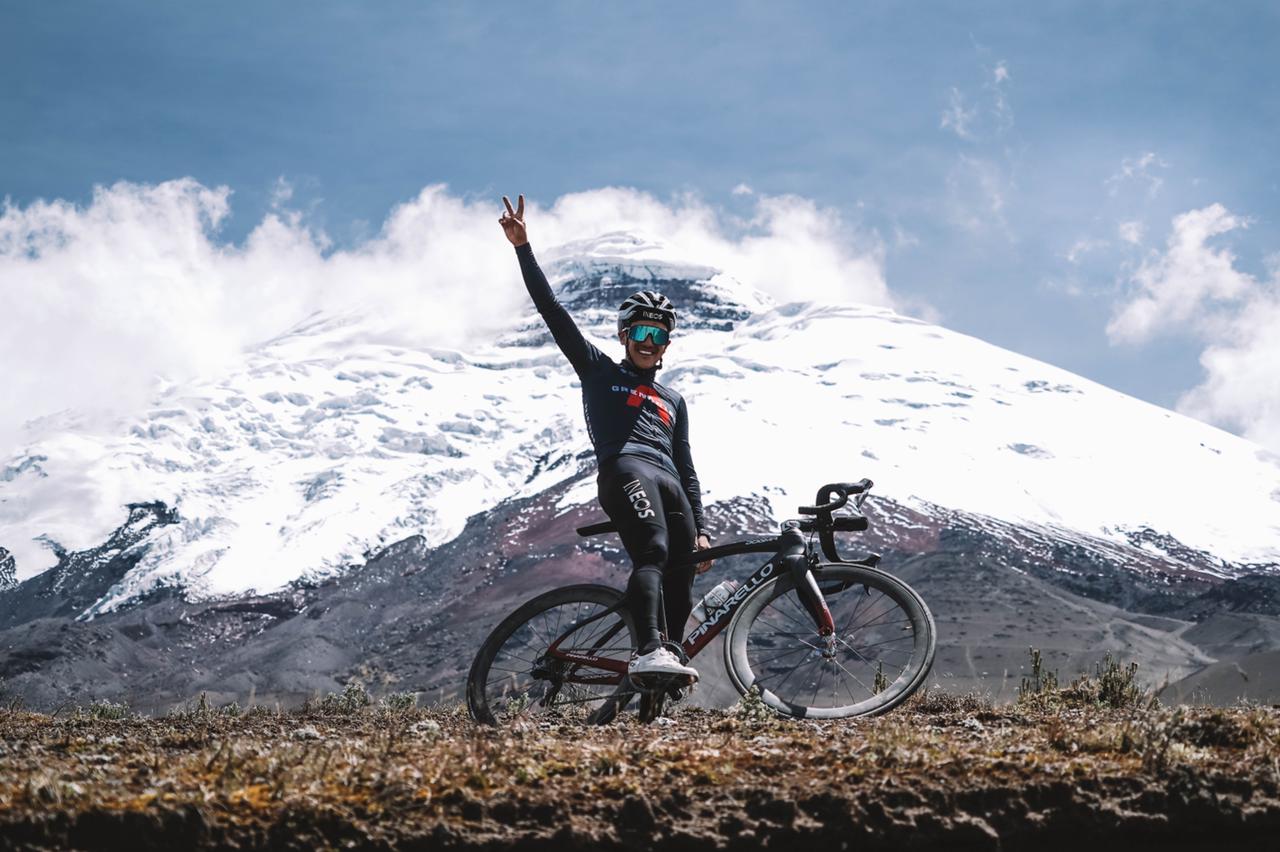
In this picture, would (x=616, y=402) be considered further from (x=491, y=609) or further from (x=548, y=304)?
(x=491, y=609)

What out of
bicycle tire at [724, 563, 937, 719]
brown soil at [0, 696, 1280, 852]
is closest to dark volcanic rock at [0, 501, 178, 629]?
bicycle tire at [724, 563, 937, 719]

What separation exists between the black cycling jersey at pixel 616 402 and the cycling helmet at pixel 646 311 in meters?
0.25

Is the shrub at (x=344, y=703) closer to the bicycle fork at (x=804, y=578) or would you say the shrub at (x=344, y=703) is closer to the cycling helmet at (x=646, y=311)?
the cycling helmet at (x=646, y=311)

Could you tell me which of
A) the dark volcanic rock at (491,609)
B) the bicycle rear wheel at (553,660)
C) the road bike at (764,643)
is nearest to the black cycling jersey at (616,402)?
the road bike at (764,643)

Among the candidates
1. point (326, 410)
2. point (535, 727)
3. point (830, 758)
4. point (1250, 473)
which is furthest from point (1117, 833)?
point (326, 410)

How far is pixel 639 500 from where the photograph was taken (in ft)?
16.8

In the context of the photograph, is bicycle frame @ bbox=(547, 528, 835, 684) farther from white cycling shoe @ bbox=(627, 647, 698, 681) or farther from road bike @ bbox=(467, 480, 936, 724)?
white cycling shoe @ bbox=(627, 647, 698, 681)

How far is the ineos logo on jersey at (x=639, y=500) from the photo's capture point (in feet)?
16.8

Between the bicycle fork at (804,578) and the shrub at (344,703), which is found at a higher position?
the bicycle fork at (804,578)

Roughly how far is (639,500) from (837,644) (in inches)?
48.1

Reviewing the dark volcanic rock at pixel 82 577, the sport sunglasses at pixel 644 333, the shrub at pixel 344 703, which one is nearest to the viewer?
the sport sunglasses at pixel 644 333

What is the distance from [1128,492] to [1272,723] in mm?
158925

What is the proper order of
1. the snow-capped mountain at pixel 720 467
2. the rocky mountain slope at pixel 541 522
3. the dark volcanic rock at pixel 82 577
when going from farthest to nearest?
the dark volcanic rock at pixel 82 577, the snow-capped mountain at pixel 720 467, the rocky mountain slope at pixel 541 522

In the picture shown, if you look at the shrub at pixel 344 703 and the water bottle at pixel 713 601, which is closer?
the water bottle at pixel 713 601
